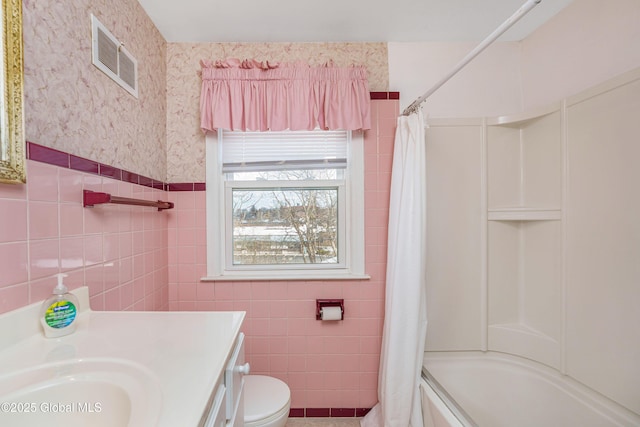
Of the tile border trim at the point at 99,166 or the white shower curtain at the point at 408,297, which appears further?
the white shower curtain at the point at 408,297

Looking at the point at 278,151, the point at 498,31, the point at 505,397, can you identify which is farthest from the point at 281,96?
the point at 505,397

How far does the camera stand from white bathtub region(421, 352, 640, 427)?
120 centimetres

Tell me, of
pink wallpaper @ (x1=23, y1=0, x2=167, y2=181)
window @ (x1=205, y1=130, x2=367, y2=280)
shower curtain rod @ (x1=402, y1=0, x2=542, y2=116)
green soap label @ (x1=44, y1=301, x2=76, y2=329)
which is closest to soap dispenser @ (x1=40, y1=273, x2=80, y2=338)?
green soap label @ (x1=44, y1=301, x2=76, y2=329)

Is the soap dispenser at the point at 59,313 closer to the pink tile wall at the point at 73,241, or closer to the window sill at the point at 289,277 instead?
the pink tile wall at the point at 73,241

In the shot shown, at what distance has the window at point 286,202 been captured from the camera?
1688mm

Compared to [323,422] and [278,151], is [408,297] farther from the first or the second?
[278,151]

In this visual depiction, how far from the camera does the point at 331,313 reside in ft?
5.12

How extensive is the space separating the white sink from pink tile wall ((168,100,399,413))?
Result: 1051mm

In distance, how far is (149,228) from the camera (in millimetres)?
1397

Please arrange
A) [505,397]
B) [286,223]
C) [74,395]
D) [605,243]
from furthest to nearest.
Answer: [286,223]
[505,397]
[605,243]
[74,395]

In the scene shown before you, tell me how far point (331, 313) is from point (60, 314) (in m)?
1.19

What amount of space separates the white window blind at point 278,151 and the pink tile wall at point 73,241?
546 millimetres

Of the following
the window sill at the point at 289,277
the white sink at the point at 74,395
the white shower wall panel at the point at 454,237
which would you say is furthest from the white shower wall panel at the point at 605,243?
the white sink at the point at 74,395

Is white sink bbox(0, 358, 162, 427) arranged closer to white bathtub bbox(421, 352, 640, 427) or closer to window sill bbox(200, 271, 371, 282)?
window sill bbox(200, 271, 371, 282)
